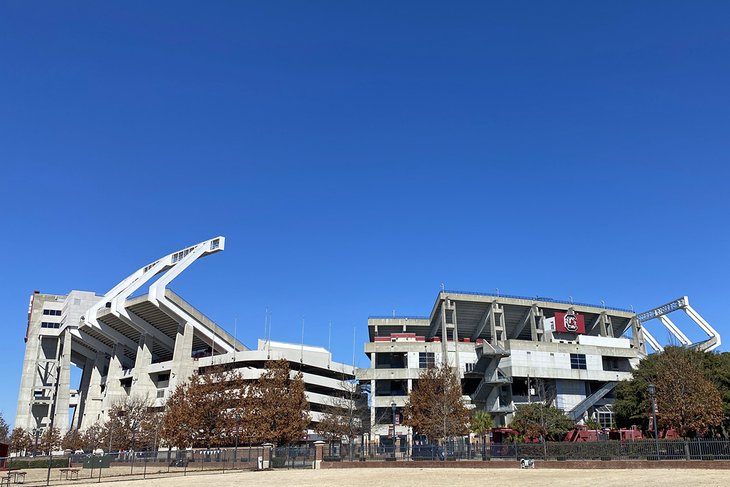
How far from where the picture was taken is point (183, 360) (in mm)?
97500

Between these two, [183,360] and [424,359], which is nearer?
[183,360]

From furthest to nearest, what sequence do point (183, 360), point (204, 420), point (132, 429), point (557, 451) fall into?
1. point (183, 360)
2. point (132, 429)
3. point (204, 420)
4. point (557, 451)

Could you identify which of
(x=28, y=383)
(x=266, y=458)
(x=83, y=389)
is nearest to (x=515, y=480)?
(x=266, y=458)

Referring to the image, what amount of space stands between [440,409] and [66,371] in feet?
263

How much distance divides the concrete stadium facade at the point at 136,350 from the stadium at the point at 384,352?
23cm

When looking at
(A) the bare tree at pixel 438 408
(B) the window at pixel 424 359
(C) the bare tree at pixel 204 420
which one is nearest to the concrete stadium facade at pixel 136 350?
(B) the window at pixel 424 359

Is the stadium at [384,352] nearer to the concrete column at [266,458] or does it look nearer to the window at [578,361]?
the window at [578,361]

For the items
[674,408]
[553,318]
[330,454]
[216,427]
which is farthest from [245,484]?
[553,318]

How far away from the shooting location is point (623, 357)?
101m

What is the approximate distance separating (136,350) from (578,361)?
78.8 metres

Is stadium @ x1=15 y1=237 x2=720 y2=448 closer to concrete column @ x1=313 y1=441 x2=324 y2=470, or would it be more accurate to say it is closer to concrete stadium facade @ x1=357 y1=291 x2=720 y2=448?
concrete stadium facade @ x1=357 y1=291 x2=720 y2=448

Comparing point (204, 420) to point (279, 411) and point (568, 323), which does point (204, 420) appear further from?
point (568, 323)

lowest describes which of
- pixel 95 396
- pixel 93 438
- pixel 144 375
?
pixel 93 438

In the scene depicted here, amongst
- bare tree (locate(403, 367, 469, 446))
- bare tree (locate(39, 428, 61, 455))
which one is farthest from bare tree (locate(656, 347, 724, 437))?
bare tree (locate(39, 428, 61, 455))
